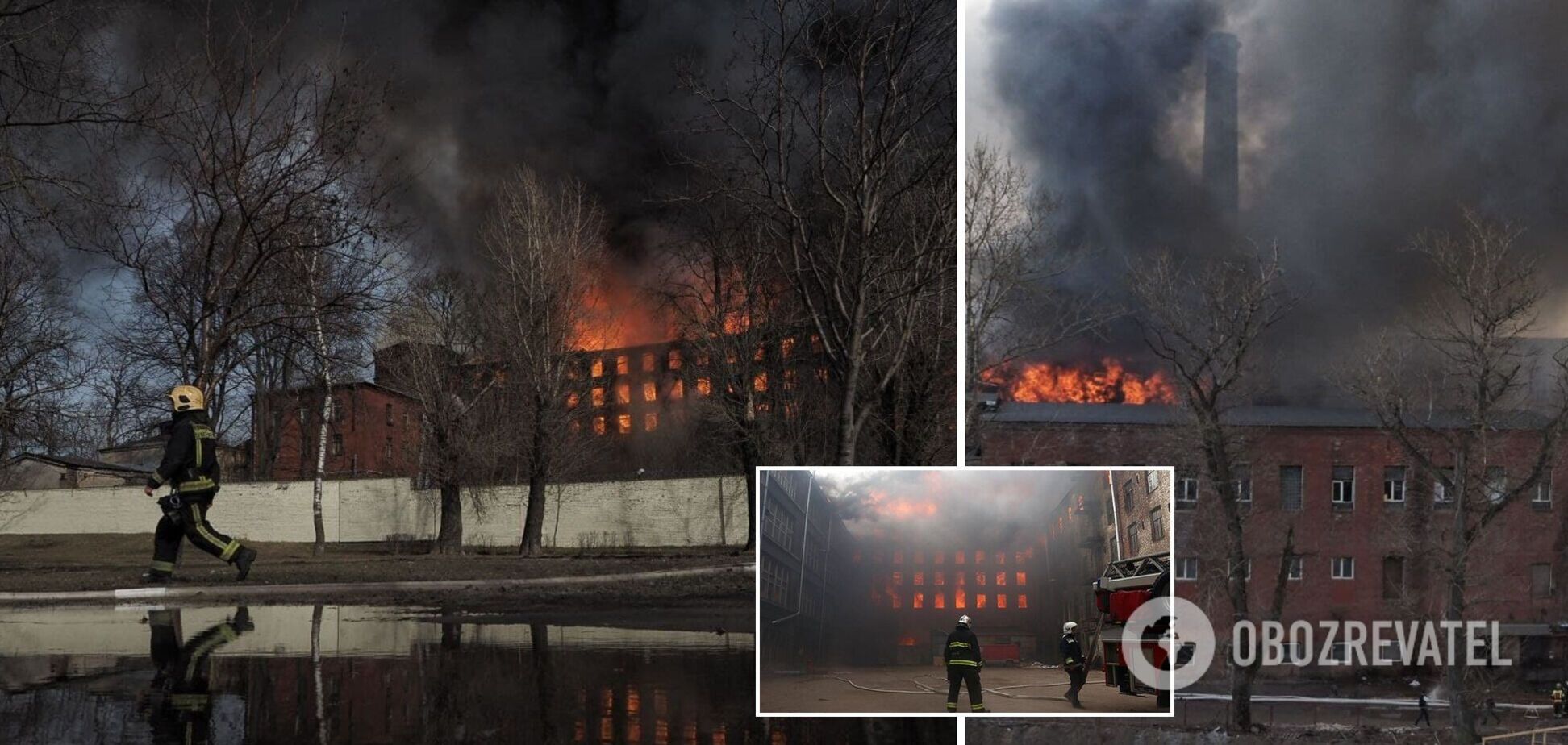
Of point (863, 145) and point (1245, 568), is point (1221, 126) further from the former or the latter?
point (1245, 568)

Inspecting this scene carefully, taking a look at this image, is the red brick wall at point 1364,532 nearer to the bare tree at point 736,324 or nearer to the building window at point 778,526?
the building window at point 778,526

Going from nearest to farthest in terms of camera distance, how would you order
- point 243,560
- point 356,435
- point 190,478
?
point 190,478 → point 243,560 → point 356,435

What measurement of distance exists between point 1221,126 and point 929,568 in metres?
3.22

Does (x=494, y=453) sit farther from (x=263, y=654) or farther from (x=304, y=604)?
(x=263, y=654)

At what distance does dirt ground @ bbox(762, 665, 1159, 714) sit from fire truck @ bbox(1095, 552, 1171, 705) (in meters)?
0.07

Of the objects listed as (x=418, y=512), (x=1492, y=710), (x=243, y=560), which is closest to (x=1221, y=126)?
(x=1492, y=710)

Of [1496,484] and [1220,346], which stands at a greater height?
[1220,346]

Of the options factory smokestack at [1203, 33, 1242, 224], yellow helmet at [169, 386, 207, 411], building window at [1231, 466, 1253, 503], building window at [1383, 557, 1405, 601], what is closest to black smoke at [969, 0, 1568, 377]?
factory smokestack at [1203, 33, 1242, 224]

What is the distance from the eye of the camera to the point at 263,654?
23.1 feet

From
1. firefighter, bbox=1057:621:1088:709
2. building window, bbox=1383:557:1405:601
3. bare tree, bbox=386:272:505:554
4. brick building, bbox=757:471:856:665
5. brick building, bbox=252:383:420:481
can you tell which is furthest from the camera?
brick building, bbox=252:383:420:481

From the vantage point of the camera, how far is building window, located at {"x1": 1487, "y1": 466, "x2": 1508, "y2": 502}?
6.20 m

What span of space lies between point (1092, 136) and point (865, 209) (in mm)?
1382

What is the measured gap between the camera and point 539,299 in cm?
2042

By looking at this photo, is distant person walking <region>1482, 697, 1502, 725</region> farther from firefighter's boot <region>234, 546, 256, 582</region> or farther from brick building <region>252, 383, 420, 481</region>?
brick building <region>252, 383, 420, 481</region>
